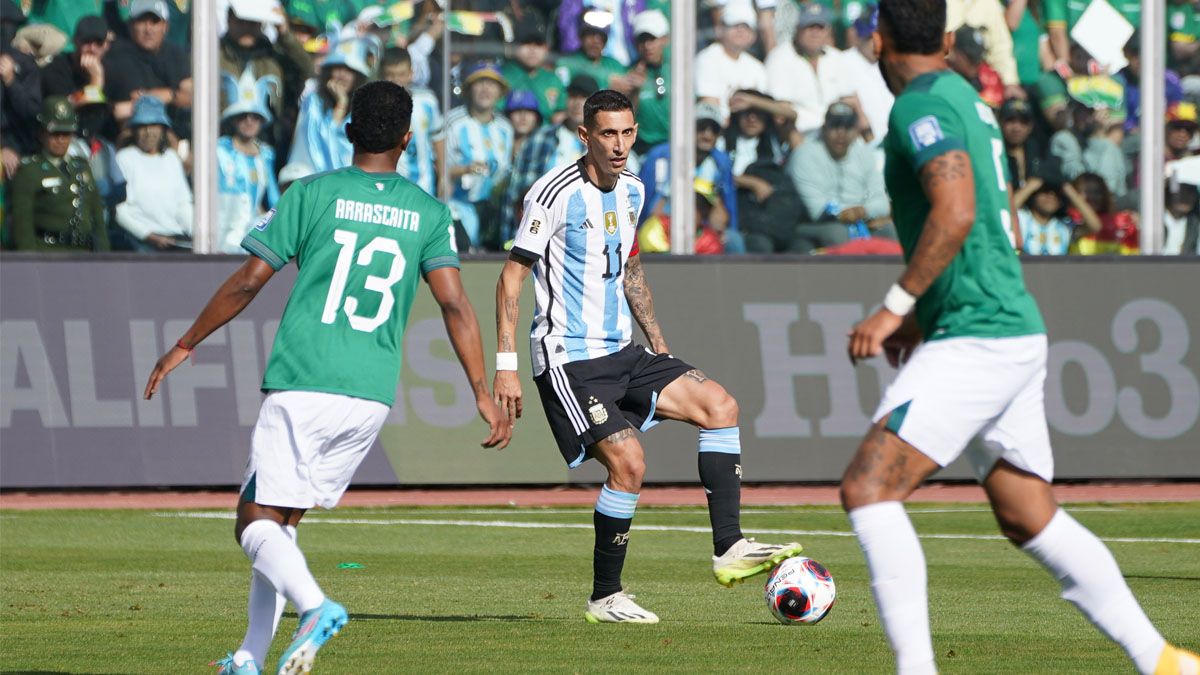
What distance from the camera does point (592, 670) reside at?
269 inches

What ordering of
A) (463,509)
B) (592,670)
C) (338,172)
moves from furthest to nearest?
(463,509) < (592,670) < (338,172)

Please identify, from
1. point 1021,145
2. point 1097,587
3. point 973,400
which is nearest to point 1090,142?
point 1021,145

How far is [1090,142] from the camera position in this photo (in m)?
18.6

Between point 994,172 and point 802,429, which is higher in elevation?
point 994,172

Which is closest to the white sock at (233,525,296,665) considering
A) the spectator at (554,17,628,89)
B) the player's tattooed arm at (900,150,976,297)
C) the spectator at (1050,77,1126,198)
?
the player's tattooed arm at (900,150,976,297)

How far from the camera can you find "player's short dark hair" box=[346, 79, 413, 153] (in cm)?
632

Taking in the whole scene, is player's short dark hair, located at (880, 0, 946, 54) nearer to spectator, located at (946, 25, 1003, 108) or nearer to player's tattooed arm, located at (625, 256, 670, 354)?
player's tattooed arm, located at (625, 256, 670, 354)

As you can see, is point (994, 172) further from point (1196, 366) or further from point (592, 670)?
point (1196, 366)

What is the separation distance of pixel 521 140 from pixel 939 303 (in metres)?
12.5

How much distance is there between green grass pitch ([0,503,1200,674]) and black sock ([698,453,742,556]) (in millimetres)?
421

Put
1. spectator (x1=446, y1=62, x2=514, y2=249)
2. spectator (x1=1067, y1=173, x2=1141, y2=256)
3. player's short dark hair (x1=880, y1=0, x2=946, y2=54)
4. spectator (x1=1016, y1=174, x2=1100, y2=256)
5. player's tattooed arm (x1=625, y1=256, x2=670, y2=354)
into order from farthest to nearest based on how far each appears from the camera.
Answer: spectator (x1=1067, y1=173, x2=1141, y2=256)
spectator (x1=1016, y1=174, x2=1100, y2=256)
spectator (x1=446, y1=62, x2=514, y2=249)
player's tattooed arm (x1=625, y1=256, x2=670, y2=354)
player's short dark hair (x1=880, y1=0, x2=946, y2=54)

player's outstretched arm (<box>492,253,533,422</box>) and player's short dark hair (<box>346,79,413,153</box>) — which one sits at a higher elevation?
player's short dark hair (<box>346,79,413,153</box>)

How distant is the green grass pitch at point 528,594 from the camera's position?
7223 mm

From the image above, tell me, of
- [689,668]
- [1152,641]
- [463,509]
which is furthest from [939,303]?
[463,509]
